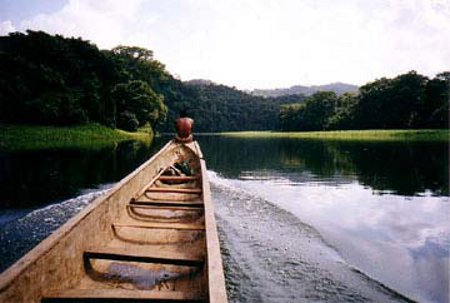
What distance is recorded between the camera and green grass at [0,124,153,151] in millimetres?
31623

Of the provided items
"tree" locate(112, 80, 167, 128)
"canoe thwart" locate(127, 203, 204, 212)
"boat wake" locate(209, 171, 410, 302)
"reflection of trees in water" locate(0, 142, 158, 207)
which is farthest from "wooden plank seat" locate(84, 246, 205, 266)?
"tree" locate(112, 80, 167, 128)

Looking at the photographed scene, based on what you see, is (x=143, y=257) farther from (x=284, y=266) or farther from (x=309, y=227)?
(x=309, y=227)

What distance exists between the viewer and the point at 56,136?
38.1m

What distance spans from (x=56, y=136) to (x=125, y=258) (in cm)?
3782

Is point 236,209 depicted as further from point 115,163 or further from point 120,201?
point 115,163

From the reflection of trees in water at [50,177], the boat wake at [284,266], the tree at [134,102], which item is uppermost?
the tree at [134,102]

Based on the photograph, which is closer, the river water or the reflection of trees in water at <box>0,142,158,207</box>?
the river water

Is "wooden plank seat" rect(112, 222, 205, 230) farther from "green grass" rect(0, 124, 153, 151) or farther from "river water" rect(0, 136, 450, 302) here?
"green grass" rect(0, 124, 153, 151)

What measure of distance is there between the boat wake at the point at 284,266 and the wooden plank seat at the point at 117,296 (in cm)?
200

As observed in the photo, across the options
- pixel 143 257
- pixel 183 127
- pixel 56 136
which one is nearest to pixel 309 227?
pixel 143 257

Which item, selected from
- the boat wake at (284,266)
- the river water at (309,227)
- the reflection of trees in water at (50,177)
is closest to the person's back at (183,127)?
the river water at (309,227)

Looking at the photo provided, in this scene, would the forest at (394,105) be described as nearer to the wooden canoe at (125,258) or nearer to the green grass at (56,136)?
the green grass at (56,136)

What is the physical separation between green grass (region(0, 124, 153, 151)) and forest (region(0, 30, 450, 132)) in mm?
1450

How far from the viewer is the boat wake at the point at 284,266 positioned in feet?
16.5
